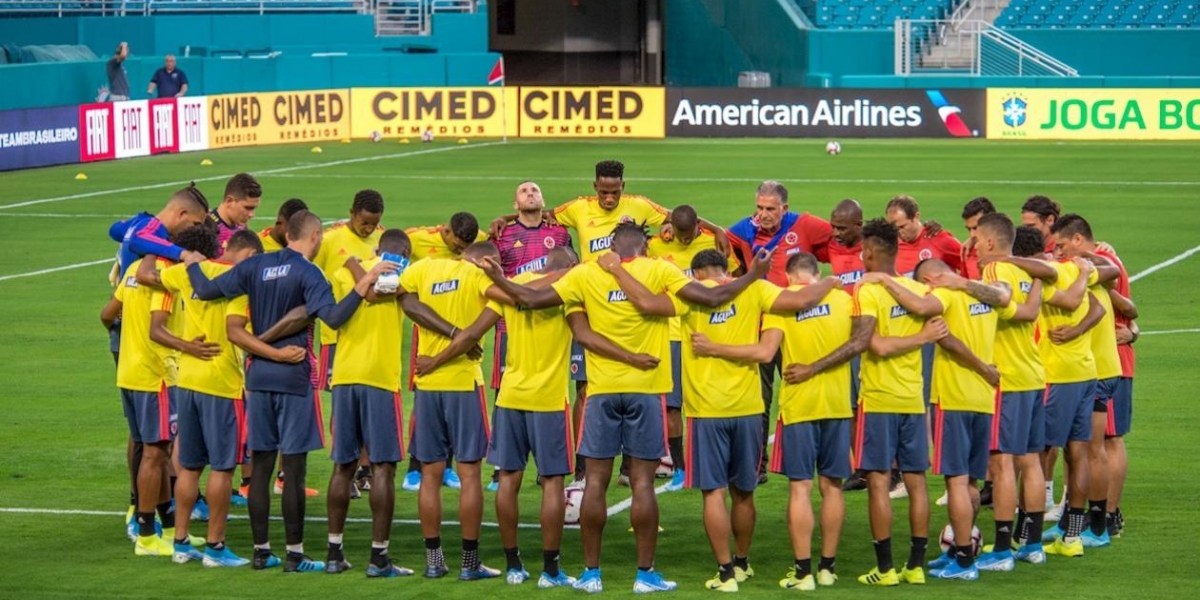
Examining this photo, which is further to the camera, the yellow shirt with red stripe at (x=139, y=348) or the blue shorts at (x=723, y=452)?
the yellow shirt with red stripe at (x=139, y=348)

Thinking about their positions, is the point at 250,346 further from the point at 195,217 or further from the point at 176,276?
the point at 195,217

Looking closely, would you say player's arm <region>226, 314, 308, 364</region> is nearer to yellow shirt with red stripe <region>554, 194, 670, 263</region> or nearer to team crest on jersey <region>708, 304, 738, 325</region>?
team crest on jersey <region>708, 304, 738, 325</region>

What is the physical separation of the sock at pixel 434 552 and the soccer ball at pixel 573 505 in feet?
5.64

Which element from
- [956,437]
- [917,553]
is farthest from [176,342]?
[956,437]

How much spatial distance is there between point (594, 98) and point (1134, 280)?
27.1 metres

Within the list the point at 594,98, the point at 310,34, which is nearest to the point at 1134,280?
the point at 594,98

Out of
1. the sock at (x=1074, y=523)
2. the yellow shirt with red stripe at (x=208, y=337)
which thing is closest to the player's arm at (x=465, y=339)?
the yellow shirt with red stripe at (x=208, y=337)

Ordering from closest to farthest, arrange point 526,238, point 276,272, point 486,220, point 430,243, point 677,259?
point 276,272 < point 526,238 < point 677,259 < point 430,243 < point 486,220

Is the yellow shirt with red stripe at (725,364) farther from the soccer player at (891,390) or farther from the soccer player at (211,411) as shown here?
the soccer player at (211,411)

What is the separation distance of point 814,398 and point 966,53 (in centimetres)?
4517

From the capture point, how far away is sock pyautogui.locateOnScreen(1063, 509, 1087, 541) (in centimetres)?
1181

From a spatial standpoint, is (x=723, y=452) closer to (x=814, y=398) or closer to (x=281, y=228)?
(x=814, y=398)

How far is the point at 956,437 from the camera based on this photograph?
1117 centimetres

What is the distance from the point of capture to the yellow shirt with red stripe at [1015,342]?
37.5ft
